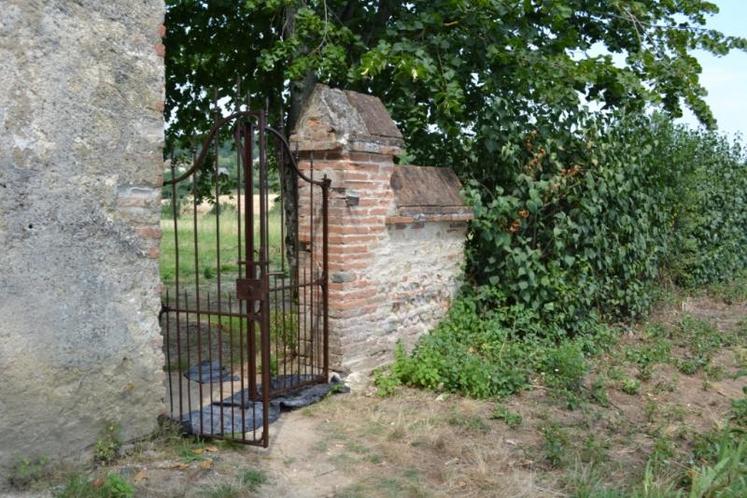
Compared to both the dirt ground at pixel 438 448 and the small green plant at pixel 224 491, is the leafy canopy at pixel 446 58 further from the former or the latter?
the small green plant at pixel 224 491


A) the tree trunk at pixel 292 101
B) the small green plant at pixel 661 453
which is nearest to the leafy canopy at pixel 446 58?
the tree trunk at pixel 292 101

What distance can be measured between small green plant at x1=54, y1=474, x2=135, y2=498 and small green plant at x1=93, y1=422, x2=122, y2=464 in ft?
1.07

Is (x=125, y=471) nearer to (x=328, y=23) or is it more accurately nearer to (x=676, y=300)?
(x=328, y=23)

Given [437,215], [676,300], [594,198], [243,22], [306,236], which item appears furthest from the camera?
[676,300]

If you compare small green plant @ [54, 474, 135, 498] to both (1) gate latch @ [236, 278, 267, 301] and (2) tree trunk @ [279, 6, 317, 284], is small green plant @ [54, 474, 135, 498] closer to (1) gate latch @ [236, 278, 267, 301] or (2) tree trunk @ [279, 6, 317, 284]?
(1) gate latch @ [236, 278, 267, 301]

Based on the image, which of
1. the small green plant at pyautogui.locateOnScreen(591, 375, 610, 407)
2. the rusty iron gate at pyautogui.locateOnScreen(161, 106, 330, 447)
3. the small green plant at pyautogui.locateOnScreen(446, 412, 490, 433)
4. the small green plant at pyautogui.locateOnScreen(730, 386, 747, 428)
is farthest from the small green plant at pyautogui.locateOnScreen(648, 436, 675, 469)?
the rusty iron gate at pyautogui.locateOnScreen(161, 106, 330, 447)

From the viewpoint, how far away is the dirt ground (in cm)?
432

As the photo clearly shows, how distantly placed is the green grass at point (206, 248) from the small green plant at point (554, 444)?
438 cm

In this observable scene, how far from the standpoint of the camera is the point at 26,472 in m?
3.95

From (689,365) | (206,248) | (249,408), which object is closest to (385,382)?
(249,408)

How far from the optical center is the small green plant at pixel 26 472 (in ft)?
12.9

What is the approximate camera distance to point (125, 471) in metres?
4.28

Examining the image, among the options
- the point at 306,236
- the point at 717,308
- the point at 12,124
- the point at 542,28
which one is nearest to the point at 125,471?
the point at 12,124

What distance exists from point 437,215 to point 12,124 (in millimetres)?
3935
